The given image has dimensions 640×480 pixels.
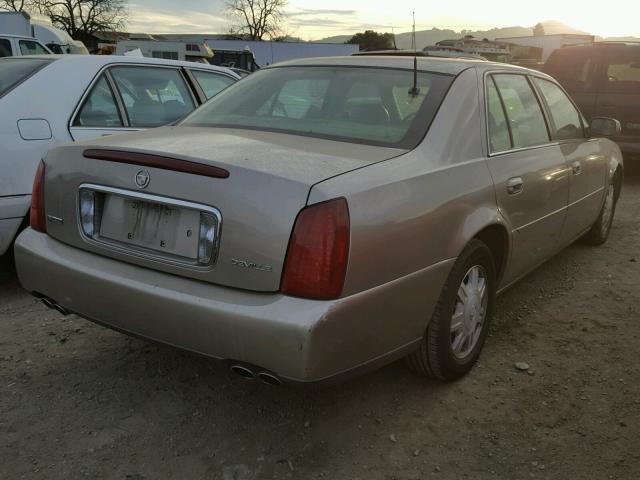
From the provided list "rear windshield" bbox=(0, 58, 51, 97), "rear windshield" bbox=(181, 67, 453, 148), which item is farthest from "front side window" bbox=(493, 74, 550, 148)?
"rear windshield" bbox=(0, 58, 51, 97)

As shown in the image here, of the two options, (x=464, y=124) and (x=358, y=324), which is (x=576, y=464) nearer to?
(x=358, y=324)

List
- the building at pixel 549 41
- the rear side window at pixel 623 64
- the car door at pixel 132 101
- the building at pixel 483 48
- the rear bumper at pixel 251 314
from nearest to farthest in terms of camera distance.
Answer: the rear bumper at pixel 251 314 < the car door at pixel 132 101 < the rear side window at pixel 623 64 < the building at pixel 483 48 < the building at pixel 549 41

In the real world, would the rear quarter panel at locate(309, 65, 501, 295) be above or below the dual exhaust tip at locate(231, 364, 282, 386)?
above

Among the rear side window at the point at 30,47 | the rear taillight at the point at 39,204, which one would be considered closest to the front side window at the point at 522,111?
the rear taillight at the point at 39,204

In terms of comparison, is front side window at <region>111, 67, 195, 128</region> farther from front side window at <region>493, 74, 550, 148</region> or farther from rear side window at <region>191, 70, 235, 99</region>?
front side window at <region>493, 74, 550, 148</region>

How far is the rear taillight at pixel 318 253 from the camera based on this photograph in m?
2.13

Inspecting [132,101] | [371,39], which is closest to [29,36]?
[132,101]

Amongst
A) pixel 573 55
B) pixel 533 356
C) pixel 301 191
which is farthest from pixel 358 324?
Answer: pixel 573 55

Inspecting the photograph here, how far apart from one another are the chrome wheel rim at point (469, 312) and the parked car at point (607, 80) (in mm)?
6217

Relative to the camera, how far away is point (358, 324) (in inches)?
88.0

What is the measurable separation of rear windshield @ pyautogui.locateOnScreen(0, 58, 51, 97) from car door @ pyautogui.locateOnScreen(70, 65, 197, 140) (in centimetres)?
38

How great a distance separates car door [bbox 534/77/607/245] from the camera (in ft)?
13.3

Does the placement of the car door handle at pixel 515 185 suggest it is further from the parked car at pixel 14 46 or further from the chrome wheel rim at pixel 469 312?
the parked car at pixel 14 46

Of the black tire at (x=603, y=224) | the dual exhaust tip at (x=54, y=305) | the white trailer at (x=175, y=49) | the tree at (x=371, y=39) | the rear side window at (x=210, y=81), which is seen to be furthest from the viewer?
the tree at (x=371, y=39)
